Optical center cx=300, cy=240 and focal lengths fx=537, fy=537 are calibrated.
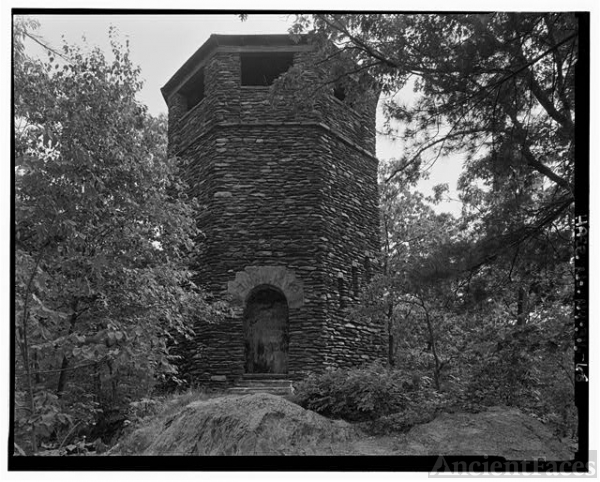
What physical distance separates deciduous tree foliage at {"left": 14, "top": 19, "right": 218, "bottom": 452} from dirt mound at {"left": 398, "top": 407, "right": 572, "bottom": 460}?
265 centimetres

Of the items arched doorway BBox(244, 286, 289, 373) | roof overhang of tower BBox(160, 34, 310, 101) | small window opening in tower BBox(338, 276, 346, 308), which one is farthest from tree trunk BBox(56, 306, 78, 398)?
roof overhang of tower BBox(160, 34, 310, 101)

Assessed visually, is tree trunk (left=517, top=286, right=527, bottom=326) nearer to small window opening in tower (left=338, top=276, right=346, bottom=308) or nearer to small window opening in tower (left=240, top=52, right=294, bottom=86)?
small window opening in tower (left=338, top=276, right=346, bottom=308)

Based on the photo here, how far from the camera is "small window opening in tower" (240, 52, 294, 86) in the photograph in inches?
350

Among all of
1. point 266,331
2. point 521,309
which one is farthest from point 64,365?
point 521,309

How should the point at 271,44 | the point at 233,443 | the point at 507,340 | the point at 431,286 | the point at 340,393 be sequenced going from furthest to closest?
the point at 271,44 → the point at 340,393 → the point at 507,340 → the point at 431,286 → the point at 233,443

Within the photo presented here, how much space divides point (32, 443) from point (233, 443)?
164cm

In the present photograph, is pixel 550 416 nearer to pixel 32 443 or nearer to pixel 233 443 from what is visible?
pixel 233 443

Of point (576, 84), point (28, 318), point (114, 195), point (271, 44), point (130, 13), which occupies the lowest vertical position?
point (28, 318)

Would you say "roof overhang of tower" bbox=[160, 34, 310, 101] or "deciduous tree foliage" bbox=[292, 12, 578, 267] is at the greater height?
"roof overhang of tower" bbox=[160, 34, 310, 101]

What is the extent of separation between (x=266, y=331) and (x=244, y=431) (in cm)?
356

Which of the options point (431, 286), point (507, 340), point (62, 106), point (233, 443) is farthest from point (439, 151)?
point (62, 106)

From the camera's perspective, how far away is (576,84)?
13.6 ft

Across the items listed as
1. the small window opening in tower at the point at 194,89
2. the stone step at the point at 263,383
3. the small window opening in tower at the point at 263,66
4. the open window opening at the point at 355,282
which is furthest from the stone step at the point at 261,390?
the small window opening in tower at the point at 194,89
